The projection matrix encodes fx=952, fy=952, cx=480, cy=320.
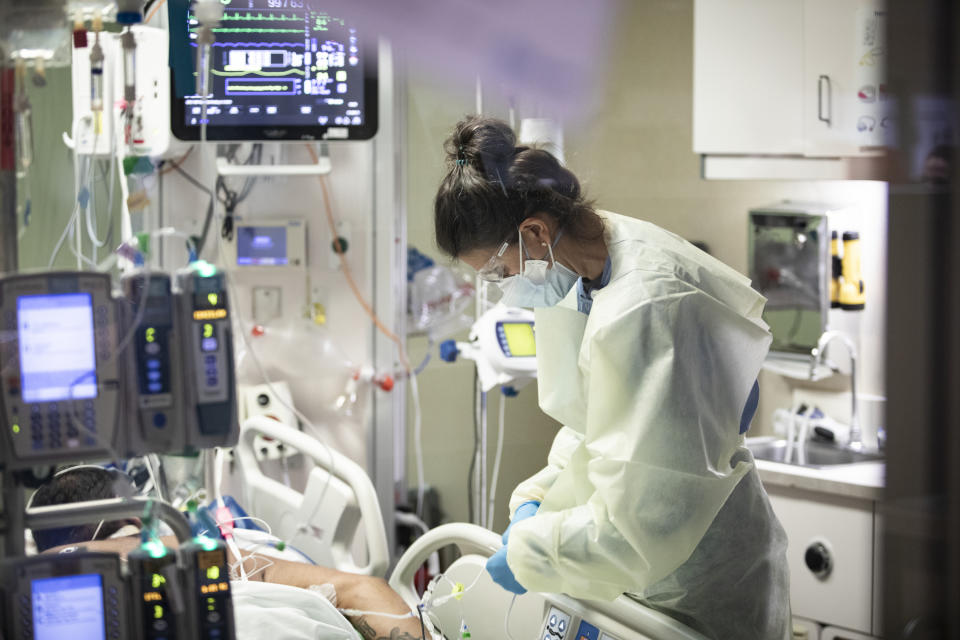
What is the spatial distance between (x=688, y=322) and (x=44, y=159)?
3.70ft

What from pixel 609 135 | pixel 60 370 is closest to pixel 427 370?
pixel 609 135

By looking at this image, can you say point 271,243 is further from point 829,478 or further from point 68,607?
point 829,478

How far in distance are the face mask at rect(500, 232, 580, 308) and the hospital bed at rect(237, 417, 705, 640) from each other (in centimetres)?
49

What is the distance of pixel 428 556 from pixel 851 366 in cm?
154

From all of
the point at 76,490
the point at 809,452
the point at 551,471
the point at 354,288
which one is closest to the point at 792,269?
the point at 809,452

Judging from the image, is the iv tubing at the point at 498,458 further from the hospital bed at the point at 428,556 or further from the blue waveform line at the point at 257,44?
the blue waveform line at the point at 257,44

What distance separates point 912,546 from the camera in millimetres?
1066

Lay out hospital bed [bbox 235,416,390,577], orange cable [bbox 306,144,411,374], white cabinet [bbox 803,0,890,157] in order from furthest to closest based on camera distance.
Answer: orange cable [bbox 306,144,411,374] → hospital bed [bbox 235,416,390,577] → white cabinet [bbox 803,0,890,157]

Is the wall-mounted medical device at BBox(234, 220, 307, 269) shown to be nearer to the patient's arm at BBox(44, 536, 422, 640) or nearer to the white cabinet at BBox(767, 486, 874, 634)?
the patient's arm at BBox(44, 536, 422, 640)

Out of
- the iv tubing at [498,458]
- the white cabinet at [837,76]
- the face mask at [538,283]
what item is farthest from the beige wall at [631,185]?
the face mask at [538,283]

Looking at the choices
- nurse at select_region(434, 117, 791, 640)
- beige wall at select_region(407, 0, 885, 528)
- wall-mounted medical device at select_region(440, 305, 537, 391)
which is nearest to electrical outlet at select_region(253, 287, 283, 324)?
beige wall at select_region(407, 0, 885, 528)

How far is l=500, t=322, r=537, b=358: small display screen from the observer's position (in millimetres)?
2408

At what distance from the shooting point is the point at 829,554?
8.39 feet

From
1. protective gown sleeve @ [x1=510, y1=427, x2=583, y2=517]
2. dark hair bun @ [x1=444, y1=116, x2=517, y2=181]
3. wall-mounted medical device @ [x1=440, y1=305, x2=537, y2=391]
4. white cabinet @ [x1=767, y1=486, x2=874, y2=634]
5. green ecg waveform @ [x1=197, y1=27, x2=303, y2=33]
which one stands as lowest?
white cabinet @ [x1=767, y1=486, x2=874, y2=634]
